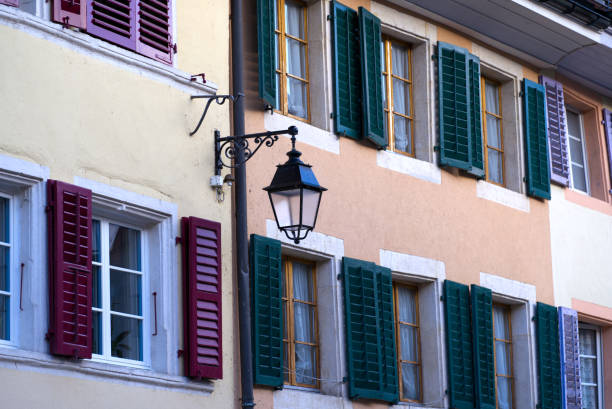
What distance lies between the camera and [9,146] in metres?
10.2

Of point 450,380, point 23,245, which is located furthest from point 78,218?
point 450,380

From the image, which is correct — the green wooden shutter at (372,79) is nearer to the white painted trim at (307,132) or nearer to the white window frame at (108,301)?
the white painted trim at (307,132)

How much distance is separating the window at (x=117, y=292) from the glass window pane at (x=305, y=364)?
2108 millimetres

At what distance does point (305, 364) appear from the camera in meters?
13.1

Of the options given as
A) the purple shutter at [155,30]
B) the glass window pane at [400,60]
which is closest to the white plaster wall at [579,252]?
the glass window pane at [400,60]

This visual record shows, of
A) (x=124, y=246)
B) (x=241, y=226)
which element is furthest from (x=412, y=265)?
A: (x=124, y=246)

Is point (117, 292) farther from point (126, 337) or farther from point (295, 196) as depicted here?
point (295, 196)

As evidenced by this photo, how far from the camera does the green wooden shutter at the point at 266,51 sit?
12797 mm

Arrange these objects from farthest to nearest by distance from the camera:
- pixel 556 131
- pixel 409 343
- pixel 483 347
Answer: pixel 556 131 < pixel 483 347 < pixel 409 343

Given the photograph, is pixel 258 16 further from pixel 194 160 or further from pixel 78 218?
pixel 78 218

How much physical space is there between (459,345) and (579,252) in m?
2.74

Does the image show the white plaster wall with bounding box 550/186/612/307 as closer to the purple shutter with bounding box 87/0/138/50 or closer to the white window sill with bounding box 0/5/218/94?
the white window sill with bounding box 0/5/218/94

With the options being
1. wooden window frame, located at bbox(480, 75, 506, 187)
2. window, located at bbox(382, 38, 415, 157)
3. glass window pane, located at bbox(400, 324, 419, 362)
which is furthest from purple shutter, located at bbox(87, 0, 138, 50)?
wooden window frame, located at bbox(480, 75, 506, 187)

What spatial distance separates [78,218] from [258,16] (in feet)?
10.1
